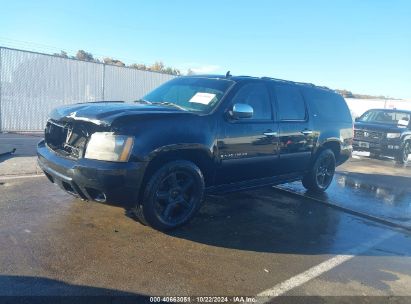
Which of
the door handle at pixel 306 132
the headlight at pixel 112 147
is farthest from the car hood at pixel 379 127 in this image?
the headlight at pixel 112 147

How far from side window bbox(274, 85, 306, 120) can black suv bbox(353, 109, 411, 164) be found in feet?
25.6

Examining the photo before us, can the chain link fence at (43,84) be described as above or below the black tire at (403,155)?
above

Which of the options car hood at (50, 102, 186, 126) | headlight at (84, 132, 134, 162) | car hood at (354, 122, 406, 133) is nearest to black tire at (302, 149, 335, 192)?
car hood at (50, 102, 186, 126)

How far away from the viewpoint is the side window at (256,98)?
5.09 meters

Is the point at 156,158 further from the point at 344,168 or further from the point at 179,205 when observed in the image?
the point at 344,168

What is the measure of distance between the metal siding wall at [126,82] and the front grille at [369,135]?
8.79 metres

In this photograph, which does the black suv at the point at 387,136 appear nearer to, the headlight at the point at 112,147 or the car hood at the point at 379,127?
the car hood at the point at 379,127

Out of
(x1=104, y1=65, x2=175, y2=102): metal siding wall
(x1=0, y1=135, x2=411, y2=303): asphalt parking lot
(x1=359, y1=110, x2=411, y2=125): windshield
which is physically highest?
(x1=104, y1=65, x2=175, y2=102): metal siding wall

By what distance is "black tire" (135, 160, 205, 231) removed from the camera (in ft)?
13.6

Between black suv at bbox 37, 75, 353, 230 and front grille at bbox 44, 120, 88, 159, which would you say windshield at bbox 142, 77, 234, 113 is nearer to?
black suv at bbox 37, 75, 353, 230

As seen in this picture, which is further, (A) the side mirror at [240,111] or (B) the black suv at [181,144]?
(A) the side mirror at [240,111]

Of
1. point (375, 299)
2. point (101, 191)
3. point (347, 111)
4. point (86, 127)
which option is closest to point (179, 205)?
point (101, 191)

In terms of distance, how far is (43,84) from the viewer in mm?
13914

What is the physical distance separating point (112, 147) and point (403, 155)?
11.9 meters
